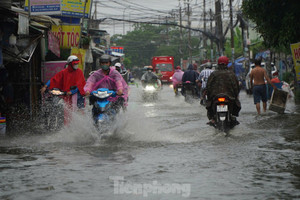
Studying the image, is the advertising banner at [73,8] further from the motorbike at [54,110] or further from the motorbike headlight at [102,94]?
the motorbike headlight at [102,94]

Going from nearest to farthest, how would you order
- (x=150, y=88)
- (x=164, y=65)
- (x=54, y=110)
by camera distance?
(x=54, y=110), (x=150, y=88), (x=164, y=65)

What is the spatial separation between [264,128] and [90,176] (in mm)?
6659

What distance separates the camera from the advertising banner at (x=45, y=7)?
1563 centimetres

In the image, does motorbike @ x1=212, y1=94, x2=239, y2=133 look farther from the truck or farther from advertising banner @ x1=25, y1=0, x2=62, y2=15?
the truck

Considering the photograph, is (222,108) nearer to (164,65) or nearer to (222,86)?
(222,86)

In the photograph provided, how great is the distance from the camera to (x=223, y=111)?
10695 millimetres

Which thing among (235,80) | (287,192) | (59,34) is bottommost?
(287,192)

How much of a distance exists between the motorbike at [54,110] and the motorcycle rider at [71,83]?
0.47ft

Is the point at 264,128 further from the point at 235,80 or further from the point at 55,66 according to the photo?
the point at 55,66

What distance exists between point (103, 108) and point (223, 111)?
7.44 ft

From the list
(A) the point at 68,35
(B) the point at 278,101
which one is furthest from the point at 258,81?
(A) the point at 68,35

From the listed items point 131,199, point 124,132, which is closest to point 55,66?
point 124,132

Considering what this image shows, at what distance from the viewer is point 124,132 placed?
35.1 ft

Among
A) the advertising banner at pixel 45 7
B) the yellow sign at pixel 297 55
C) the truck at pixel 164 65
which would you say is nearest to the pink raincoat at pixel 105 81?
the advertising banner at pixel 45 7
